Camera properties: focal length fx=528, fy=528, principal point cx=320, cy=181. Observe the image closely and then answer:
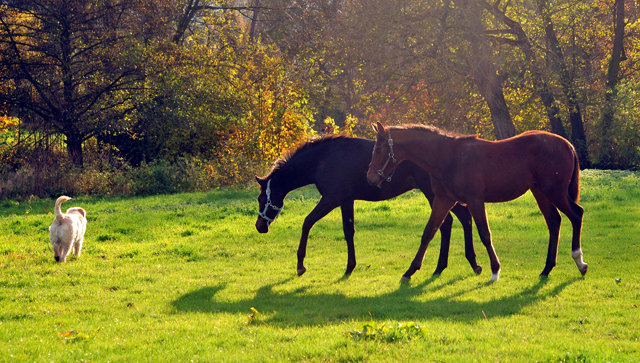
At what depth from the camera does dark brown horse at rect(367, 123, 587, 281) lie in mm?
7758

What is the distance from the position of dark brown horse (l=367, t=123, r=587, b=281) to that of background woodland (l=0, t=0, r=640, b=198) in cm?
1360

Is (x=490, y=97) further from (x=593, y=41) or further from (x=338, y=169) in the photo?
(x=338, y=169)

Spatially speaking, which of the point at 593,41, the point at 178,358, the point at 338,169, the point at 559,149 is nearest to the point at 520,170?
the point at 559,149

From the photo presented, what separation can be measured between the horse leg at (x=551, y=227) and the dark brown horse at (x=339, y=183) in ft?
3.42

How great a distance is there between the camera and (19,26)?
833 inches

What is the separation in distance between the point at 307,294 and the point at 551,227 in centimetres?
397

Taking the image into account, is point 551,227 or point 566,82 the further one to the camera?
point 566,82

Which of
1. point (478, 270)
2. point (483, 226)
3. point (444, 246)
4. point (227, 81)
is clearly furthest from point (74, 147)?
point (483, 226)

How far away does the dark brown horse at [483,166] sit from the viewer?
7.76 metres

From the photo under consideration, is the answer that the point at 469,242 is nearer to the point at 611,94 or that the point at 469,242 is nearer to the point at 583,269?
the point at 583,269

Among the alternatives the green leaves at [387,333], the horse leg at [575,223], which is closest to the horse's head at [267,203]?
the green leaves at [387,333]

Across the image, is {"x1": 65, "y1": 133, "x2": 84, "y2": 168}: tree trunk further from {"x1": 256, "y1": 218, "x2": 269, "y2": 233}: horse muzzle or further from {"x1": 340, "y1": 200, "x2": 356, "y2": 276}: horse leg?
{"x1": 340, "y1": 200, "x2": 356, "y2": 276}: horse leg

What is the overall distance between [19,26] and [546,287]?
21920 millimetres

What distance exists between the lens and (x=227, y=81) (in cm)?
2417
